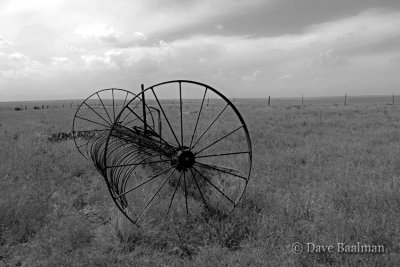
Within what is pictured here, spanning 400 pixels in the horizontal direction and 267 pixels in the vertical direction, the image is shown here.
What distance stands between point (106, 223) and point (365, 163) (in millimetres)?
5337

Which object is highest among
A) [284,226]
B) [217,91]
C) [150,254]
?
[217,91]

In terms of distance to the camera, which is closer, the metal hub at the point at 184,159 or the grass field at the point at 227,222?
the grass field at the point at 227,222

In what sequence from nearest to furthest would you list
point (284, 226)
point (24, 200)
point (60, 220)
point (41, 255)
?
1. point (41, 255)
2. point (284, 226)
3. point (60, 220)
4. point (24, 200)

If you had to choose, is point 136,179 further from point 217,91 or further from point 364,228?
point 364,228

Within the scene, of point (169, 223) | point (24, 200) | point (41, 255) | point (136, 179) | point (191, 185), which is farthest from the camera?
point (136, 179)

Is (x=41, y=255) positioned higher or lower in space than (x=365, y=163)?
lower

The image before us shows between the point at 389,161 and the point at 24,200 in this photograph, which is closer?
the point at 24,200

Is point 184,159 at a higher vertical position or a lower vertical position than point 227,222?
higher

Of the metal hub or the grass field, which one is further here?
the metal hub

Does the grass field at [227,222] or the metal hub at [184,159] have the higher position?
the metal hub at [184,159]

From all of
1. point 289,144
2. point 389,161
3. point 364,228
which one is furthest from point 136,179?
point 389,161

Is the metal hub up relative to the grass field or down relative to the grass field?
up

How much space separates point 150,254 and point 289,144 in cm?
593

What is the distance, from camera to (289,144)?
26.0 ft
